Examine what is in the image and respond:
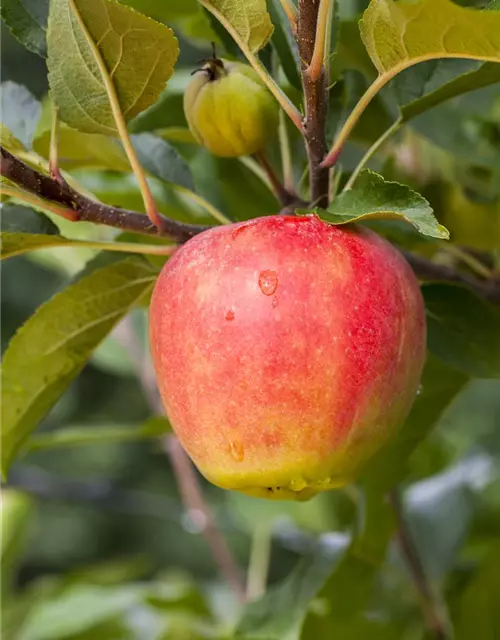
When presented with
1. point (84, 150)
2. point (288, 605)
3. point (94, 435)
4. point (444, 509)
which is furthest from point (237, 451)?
point (444, 509)

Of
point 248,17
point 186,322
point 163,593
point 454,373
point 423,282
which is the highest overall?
point 248,17

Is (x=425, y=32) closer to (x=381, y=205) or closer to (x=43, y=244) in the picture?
(x=381, y=205)

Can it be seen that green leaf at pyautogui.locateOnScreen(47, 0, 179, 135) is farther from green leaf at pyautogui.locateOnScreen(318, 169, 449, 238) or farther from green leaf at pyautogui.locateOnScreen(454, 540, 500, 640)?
green leaf at pyautogui.locateOnScreen(454, 540, 500, 640)

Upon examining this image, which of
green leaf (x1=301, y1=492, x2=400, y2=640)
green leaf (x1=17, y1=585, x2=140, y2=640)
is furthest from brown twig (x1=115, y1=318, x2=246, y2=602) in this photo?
green leaf (x1=301, y1=492, x2=400, y2=640)

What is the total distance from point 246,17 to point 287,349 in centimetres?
18

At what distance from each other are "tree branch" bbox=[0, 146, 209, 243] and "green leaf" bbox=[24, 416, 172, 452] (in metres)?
0.28

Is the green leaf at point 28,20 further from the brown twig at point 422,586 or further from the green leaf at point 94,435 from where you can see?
the brown twig at point 422,586

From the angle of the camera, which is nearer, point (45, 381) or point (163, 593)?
point (45, 381)

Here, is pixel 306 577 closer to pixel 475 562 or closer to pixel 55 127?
pixel 475 562

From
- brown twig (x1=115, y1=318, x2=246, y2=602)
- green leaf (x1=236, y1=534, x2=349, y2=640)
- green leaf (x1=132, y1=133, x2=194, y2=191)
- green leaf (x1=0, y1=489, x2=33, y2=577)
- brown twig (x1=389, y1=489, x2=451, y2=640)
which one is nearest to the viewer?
green leaf (x1=132, y1=133, x2=194, y2=191)

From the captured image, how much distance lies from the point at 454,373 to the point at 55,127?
0.37 metres

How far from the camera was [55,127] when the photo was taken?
518 mm

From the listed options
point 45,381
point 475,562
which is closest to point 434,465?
point 475,562

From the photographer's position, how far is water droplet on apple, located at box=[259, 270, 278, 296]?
0.45m
